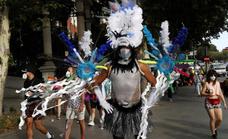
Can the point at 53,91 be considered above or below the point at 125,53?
below

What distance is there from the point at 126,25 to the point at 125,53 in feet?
1.39

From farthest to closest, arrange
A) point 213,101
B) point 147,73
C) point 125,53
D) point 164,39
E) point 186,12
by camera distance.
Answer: point 186,12
point 213,101
point 164,39
point 147,73
point 125,53

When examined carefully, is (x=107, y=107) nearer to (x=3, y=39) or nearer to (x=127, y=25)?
(x=127, y=25)

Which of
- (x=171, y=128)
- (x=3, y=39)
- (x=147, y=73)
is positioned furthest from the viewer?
(x=3, y=39)

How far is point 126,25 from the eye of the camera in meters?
6.62

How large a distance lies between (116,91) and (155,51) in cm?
102

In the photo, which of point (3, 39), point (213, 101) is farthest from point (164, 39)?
point (3, 39)

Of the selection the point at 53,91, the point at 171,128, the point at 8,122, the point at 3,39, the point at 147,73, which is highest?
the point at 3,39

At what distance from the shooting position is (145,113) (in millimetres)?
→ 6477

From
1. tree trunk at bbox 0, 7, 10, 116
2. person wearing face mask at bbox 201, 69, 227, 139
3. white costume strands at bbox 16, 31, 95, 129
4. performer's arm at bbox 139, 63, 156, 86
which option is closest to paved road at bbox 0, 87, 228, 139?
person wearing face mask at bbox 201, 69, 227, 139

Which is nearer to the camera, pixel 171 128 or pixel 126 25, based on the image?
pixel 126 25

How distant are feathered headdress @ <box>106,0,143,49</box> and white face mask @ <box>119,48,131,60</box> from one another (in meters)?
0.11

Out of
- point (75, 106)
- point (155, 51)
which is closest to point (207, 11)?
point (75, 106)

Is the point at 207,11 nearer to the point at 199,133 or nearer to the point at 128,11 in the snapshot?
the point at 199,133
